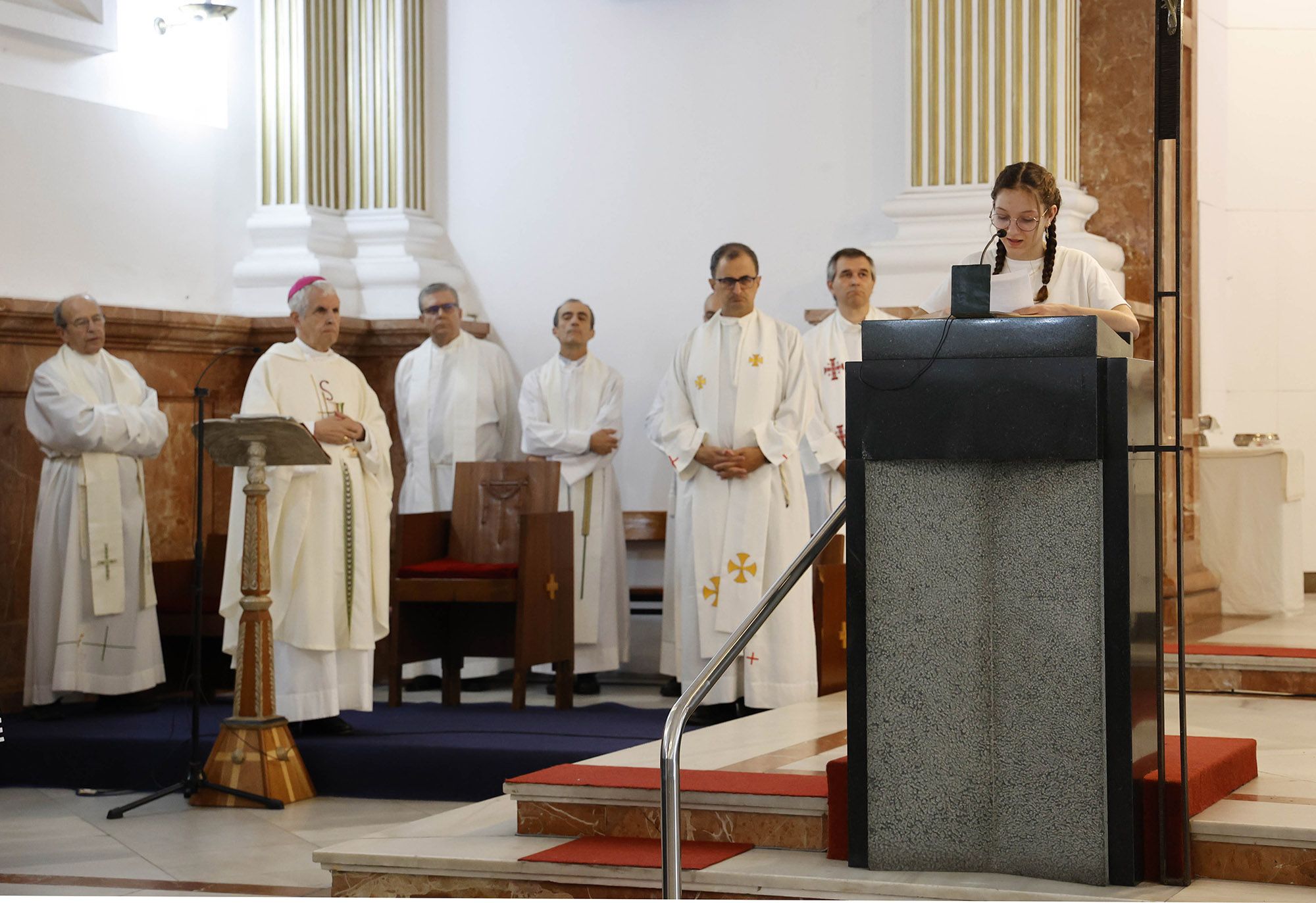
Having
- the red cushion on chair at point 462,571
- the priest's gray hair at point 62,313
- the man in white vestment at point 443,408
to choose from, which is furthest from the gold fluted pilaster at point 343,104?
the red cushion on chair at point 462,571

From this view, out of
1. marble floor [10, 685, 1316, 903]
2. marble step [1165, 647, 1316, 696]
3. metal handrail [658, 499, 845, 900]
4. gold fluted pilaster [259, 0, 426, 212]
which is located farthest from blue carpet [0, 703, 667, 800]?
gold fluted pilaster [259, 0, 426, 212]

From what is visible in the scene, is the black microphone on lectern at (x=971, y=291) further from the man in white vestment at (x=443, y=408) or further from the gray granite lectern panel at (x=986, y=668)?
the man in white vestment at (x=443, y=408)

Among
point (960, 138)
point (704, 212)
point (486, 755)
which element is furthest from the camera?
point (704, 212)

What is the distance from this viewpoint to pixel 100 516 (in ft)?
25.9

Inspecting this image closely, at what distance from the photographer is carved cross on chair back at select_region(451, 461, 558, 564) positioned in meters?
8.29

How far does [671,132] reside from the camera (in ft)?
30.7

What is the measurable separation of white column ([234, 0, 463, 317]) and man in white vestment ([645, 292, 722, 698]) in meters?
1.92

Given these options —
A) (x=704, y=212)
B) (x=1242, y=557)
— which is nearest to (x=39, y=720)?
(x=704, y=212)

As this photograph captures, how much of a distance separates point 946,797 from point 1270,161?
8.03 metres

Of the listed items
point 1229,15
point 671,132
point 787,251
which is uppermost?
point 1229,15

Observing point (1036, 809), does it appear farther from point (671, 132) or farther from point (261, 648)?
point (671, 132)

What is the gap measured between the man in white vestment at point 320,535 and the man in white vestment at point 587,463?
1283 mm

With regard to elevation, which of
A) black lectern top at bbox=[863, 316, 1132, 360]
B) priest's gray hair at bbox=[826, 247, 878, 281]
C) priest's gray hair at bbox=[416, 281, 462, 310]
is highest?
priest's gray hair at bbox=[826, 247, 878, 281]

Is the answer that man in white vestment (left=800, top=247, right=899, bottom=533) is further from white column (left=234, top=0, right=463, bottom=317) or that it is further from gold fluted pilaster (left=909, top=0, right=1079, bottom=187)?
white column (left=234, top=0, right=463, bottom=317)
